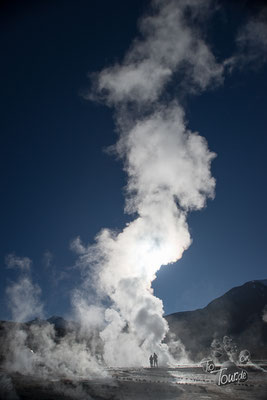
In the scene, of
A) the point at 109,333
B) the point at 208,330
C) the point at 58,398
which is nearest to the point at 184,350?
the point at 208,330

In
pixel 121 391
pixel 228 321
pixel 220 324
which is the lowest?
pixel 220 324

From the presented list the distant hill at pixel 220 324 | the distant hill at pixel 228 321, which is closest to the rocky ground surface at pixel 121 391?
the distant hill at pixel 220 324

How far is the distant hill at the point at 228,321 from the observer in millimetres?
93375

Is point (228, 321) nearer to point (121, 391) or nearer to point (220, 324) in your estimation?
point (220, 324)

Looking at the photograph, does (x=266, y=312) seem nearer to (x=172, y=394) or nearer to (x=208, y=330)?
(x=208, y=330)

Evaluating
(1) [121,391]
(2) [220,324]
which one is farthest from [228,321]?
(1) [121,391]

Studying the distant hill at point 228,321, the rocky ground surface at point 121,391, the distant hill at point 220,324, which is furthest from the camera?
the distant hill at point 228,321

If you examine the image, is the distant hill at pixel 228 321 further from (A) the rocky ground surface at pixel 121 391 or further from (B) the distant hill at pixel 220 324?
(A) the rocky ground surface at pixel 121 391

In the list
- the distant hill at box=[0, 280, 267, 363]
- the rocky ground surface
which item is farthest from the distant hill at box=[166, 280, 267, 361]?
the rocky ground surface

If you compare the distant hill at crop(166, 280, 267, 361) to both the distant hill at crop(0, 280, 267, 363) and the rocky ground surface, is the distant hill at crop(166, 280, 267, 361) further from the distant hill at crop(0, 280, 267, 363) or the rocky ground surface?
the rocky ground surface

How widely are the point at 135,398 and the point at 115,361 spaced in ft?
164

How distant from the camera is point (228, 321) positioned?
10956 cm

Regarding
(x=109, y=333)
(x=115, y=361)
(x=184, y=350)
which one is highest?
(x=109, y=333)

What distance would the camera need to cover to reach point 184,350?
303ft
